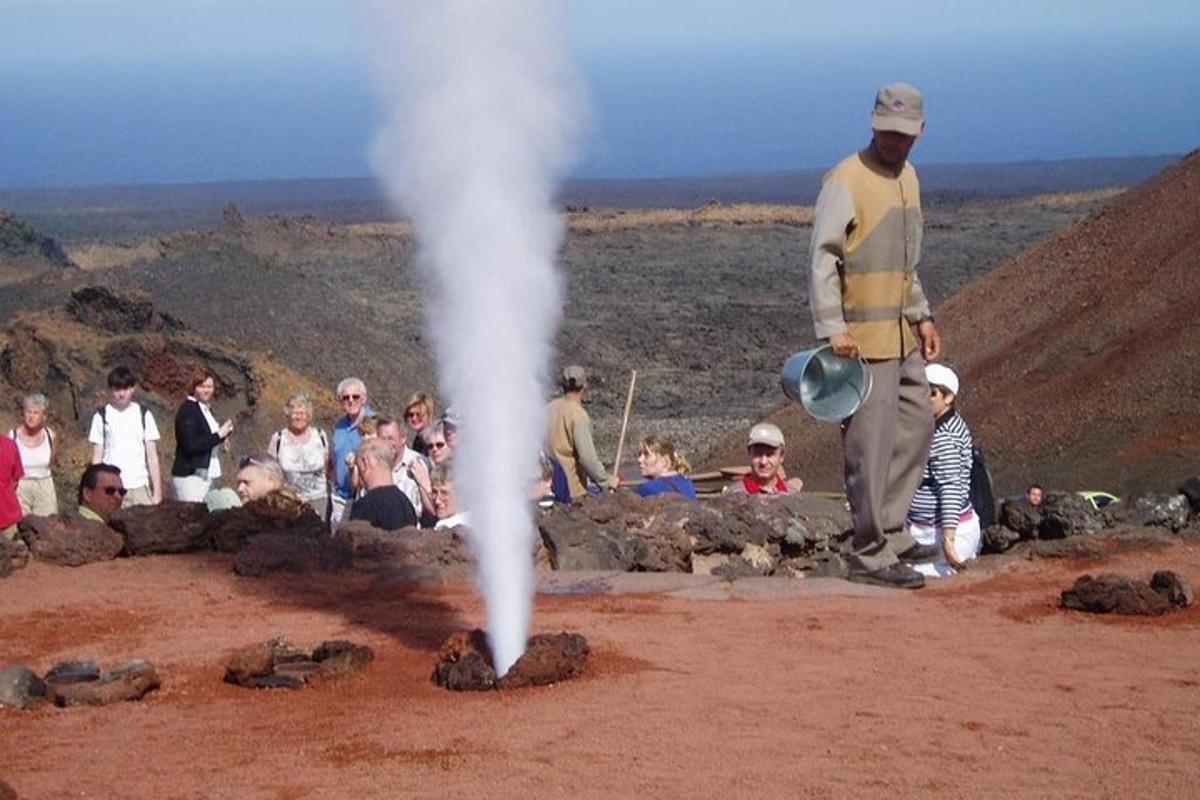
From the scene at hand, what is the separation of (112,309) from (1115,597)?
1501 cm

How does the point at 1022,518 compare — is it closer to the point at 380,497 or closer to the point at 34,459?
the point at 380,497

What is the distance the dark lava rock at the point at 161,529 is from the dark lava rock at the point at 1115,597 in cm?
455

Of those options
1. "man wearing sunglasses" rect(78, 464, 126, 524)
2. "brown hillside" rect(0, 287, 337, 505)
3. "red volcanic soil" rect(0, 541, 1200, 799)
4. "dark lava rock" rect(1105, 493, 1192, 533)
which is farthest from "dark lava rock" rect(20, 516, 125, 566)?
"brown hillside" rect(0, 287, 337, 505)

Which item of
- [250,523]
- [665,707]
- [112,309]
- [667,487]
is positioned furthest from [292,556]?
[112,309]

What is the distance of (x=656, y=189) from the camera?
14175cm

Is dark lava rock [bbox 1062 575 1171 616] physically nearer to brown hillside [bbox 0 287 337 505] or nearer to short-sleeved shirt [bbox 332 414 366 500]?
short-sleeved shirt [bbox 332 414 366 500]

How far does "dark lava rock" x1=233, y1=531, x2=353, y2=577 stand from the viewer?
10938 mm

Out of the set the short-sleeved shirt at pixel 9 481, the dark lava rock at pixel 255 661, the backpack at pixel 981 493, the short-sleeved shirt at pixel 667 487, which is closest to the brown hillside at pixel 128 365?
the short-sleeved shirt at pixel 9 481

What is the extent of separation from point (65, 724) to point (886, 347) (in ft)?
13.2

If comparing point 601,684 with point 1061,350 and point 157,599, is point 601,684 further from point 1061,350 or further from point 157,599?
point 1061,350

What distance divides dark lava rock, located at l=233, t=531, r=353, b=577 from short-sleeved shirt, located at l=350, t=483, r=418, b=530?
73 centimetres

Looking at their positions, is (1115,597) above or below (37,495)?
above

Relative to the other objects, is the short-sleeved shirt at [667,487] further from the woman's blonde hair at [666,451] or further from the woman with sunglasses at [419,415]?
the woman with sunglasses at [419,415]

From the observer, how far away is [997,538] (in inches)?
507
